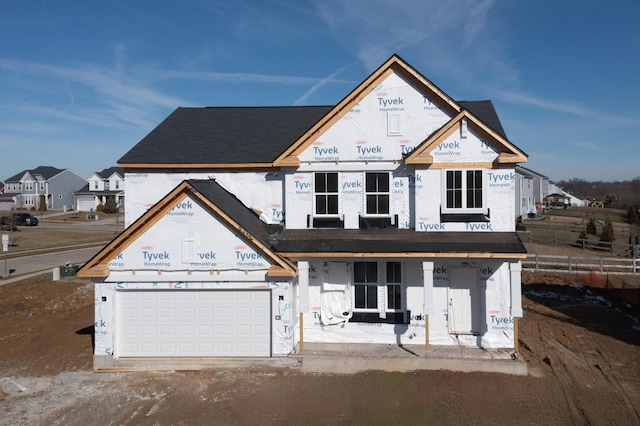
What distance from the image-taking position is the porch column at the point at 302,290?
14141 mm

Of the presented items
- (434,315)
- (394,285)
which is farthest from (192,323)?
(434,315)

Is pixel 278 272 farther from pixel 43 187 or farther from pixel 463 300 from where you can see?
pixel 43 187

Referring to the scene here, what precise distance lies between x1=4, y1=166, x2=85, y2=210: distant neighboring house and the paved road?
57415 millimetres

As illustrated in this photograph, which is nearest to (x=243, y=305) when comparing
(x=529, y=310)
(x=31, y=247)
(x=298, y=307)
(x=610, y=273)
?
(x=298, y=307)

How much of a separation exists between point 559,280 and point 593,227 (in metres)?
22.7

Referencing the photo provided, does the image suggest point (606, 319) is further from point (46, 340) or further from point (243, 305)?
point (46, 340)

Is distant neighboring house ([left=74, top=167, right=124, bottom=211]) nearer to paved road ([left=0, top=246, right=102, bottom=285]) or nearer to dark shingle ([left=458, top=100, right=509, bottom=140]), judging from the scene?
paved road ([left=0, top=246, right=102, bottom=285])

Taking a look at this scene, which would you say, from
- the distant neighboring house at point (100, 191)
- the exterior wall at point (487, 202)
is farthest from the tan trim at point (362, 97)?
the distant neighboring house at point (100, 191)

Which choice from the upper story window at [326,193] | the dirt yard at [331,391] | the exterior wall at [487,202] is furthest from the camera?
the upper story window at [326,193]

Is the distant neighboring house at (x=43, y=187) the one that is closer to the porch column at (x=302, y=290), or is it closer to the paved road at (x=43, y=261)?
the paved road at (x=43, y=261)

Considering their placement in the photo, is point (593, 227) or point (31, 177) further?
point (31, 177)

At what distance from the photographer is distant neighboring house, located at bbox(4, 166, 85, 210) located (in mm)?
88188

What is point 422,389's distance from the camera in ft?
39.4

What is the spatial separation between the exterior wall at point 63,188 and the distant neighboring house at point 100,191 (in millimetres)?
7619
